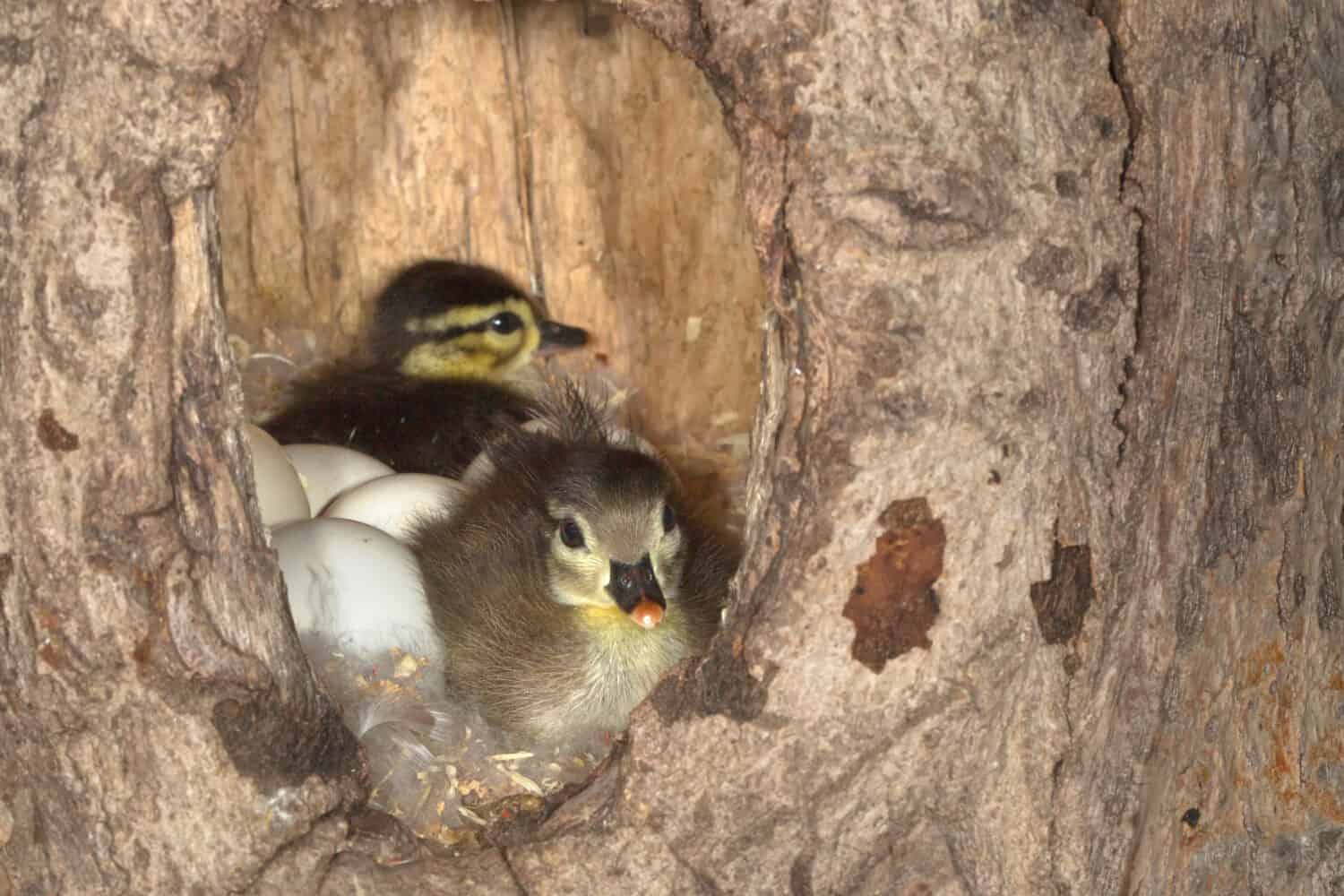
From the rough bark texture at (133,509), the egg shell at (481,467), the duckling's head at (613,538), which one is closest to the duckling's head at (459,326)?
the egg shell at (481,467)

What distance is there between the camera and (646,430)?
168 inches

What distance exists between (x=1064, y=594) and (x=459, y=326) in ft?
7.49

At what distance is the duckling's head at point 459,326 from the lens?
4062 mm

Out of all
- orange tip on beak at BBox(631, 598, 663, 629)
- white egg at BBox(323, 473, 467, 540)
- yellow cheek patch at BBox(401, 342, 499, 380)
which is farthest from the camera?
yellow cheek patch at BBox(401, 342, 499, 380)

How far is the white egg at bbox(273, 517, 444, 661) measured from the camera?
2742 millimetres

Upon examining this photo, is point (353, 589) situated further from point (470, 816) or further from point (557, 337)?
point (557, 337)

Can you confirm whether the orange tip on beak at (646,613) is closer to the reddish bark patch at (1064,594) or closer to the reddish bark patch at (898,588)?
the reddish bark patch at (898,588)

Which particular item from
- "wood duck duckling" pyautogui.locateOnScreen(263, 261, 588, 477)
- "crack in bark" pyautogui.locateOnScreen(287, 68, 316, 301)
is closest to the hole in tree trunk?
"crack in bark" pyautogui.locateOnScreen(287, 68, 316, 301)

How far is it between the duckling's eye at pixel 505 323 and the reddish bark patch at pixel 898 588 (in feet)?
7.20

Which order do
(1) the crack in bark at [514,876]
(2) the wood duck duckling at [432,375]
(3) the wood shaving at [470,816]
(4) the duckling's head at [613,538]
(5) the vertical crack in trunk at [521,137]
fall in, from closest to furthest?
1. (1) the crack in bark at [514,876]
2. (3) the wood shaving at [470,816]
3. (4) the duckling's head at [613,538]
4. (2) the wood duck duckling at [432,375]
5. (5) the vertical crack in trunk at [521,137]

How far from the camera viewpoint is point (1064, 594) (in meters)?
2.17

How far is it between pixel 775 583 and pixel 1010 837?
53 centimetres

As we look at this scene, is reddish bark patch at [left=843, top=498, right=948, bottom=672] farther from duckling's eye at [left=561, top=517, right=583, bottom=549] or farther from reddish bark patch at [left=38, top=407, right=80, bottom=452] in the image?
reddish bark patch at [left=38, top=407, right=80, bottom=452]

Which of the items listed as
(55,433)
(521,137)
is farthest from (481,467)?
(55,433)
